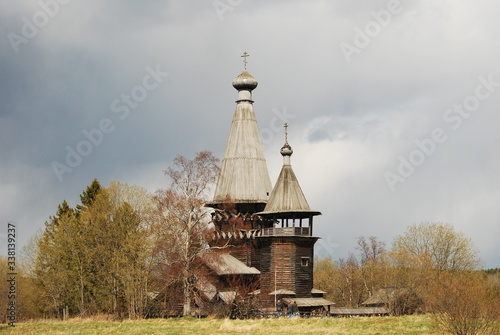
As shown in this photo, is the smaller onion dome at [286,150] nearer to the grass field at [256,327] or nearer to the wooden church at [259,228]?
the wooden church at [259,228]

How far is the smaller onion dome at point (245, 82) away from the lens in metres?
52.2

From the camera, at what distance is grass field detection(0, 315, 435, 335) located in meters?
29.9

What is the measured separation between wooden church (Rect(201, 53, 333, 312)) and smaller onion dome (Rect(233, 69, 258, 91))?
0.07 metres

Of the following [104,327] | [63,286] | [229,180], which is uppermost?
[229,180]

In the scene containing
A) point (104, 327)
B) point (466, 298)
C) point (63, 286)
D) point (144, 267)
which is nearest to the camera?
point (466, 298)

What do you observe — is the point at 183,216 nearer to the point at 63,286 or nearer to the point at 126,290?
the point at 126,290

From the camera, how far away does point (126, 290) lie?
4172 centimetres

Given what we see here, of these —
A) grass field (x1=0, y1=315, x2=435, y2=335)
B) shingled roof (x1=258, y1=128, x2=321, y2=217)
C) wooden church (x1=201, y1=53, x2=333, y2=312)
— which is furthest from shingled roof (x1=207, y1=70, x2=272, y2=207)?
grass field (x1=0, y1=315, x2=435, y2=335)

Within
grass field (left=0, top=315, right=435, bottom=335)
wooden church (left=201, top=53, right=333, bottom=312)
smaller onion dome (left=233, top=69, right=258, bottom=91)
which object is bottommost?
grass field (left=0, top=315, right=435, bottom=335)

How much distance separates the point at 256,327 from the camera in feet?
105

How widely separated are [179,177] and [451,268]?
1195 inches

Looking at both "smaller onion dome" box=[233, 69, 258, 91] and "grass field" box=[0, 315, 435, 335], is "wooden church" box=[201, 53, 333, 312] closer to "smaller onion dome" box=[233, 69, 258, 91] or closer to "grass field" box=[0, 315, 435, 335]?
"smaller onion dome" box=[233, 69, 258, 91]

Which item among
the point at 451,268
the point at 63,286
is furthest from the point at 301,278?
the point at 451,268

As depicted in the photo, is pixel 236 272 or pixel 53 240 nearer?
pixel 236 272
